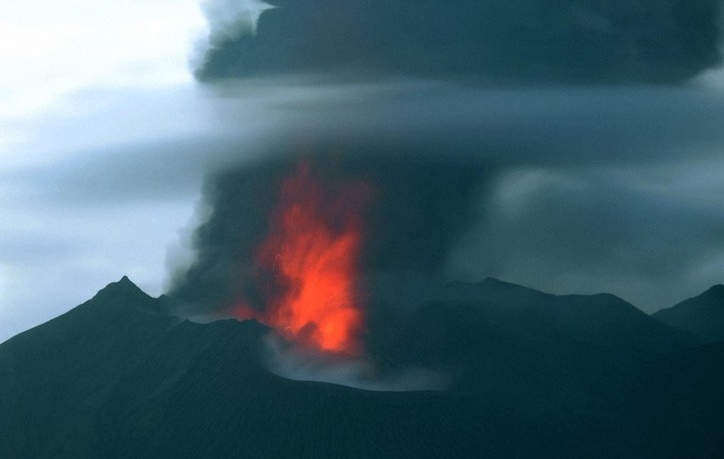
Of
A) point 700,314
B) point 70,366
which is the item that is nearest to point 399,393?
point 70,366

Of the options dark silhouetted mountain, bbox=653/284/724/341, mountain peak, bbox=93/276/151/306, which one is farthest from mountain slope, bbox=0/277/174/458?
dark silhouetted mountain, bbox=653/284/724/341

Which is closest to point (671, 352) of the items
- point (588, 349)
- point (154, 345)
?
point (588, 349)

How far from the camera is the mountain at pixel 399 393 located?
7850 cm

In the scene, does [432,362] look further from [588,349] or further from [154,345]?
[154,345]

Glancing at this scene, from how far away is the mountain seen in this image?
258 feet

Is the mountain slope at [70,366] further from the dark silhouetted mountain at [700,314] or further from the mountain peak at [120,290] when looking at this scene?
the dark silhouetted mountain at [700,314]

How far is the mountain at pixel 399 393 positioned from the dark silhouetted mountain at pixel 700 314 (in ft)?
17.8

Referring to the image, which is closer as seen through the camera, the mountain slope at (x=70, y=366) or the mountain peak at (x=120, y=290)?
the mountain slope at (x=70, y=366)

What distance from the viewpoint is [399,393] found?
81.8 m

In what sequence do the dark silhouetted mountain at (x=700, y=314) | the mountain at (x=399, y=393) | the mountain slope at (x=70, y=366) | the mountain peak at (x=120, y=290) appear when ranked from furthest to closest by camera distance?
the dark silhouetted mountain at (x=700, y=314), the mountain peak at (x=120, y=290), the mountain slope at (x=70, y=366), the mountain at (x=399, y=393)

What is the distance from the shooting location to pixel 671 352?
91.1 metres

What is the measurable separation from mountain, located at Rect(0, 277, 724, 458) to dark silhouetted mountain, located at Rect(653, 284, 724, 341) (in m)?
5.42

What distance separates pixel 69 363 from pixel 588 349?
3438 cm

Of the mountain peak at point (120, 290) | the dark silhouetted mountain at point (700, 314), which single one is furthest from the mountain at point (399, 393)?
the dark silhouetted mountain at point (700, 314)
